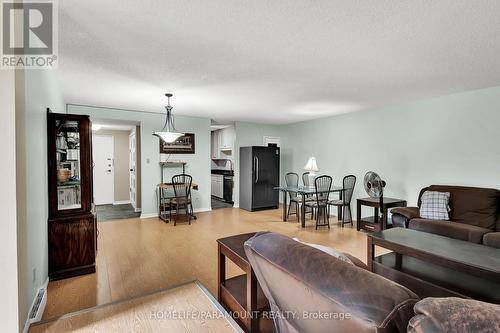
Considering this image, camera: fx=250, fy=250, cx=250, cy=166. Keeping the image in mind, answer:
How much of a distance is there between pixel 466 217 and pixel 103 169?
7639 millimetres

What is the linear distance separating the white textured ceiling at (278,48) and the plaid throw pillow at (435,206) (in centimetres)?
149

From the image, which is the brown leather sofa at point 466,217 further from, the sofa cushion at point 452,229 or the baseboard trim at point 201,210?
the baseboard trim at point 201,210

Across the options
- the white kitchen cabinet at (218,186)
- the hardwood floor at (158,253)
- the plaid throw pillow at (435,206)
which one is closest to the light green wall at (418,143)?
the plaid throw pillow at (435,206)

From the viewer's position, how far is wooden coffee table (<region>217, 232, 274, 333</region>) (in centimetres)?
160

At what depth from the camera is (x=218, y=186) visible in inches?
305

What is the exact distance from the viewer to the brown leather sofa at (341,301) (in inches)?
22.2

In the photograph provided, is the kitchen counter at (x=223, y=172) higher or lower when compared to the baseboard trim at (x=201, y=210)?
higher

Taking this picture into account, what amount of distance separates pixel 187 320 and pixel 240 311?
1.33ft

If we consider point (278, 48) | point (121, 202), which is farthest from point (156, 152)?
point (278, 48)

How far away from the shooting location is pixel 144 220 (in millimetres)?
5125

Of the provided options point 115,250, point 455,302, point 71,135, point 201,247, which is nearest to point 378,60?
point 455,302

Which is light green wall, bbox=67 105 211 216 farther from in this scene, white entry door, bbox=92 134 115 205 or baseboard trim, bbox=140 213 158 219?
white entry door, bbox=92 134 115 205

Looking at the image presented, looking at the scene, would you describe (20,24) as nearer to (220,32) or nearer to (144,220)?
(220,32)

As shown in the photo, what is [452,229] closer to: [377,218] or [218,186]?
[377,218]
